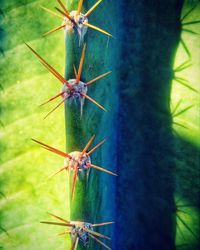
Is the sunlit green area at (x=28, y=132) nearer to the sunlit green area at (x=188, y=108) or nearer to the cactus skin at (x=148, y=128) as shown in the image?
the cactus skin at (x=148, y=128)

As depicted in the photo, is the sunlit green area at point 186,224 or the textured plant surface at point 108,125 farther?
the sunlit green area at point 186,224

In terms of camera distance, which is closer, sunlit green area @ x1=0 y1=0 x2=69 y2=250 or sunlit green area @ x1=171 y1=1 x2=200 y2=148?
sunlit green area @ x1=0 y1=0 x2=69 y2=250

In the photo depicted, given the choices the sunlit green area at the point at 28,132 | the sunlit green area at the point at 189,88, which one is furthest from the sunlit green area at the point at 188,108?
the sunlit green area at the point at 28,132

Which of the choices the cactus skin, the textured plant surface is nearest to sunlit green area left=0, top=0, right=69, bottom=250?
the textured plant surface

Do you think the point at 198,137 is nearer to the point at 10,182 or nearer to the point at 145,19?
the point at 145,19

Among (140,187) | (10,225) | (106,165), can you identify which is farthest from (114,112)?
(10,225)

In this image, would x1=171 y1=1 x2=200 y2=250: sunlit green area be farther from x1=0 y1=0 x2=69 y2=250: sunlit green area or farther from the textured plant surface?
x1=0 y1=0 x2=69 y2=250: sunlit green area

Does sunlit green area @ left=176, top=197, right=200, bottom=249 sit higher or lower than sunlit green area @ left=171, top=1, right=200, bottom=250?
lower
